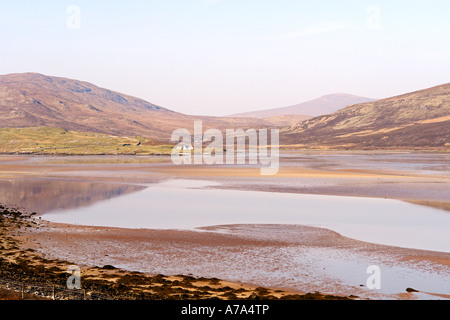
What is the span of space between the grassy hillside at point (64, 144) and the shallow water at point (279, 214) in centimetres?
9274

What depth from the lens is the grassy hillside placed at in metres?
132

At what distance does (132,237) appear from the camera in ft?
81.9

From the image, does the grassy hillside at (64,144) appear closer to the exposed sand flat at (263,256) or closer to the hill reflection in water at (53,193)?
the hill reflection in water at (53,193)

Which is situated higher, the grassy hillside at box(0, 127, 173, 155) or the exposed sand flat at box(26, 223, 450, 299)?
the grassy hillside at box(0, 127, 173, 155)

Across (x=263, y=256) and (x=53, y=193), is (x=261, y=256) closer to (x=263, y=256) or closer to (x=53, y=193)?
(x=263, y=256)

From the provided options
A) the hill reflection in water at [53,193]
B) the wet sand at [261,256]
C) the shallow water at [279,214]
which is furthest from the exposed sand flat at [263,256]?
the hill reflection in water at [53,193]

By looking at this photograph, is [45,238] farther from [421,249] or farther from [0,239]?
[421,249]

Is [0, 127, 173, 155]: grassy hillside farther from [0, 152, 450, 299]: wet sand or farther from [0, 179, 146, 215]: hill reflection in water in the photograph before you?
[0, 152, 450, 299]: wet sand

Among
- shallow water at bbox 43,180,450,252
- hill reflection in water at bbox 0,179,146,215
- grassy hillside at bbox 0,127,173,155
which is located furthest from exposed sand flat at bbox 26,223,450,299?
grassy hillside at bbox 0,127,173,155

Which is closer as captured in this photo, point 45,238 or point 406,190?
point 45,238

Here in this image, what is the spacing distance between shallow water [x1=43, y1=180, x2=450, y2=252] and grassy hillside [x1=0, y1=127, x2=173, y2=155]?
92742 millimetres
